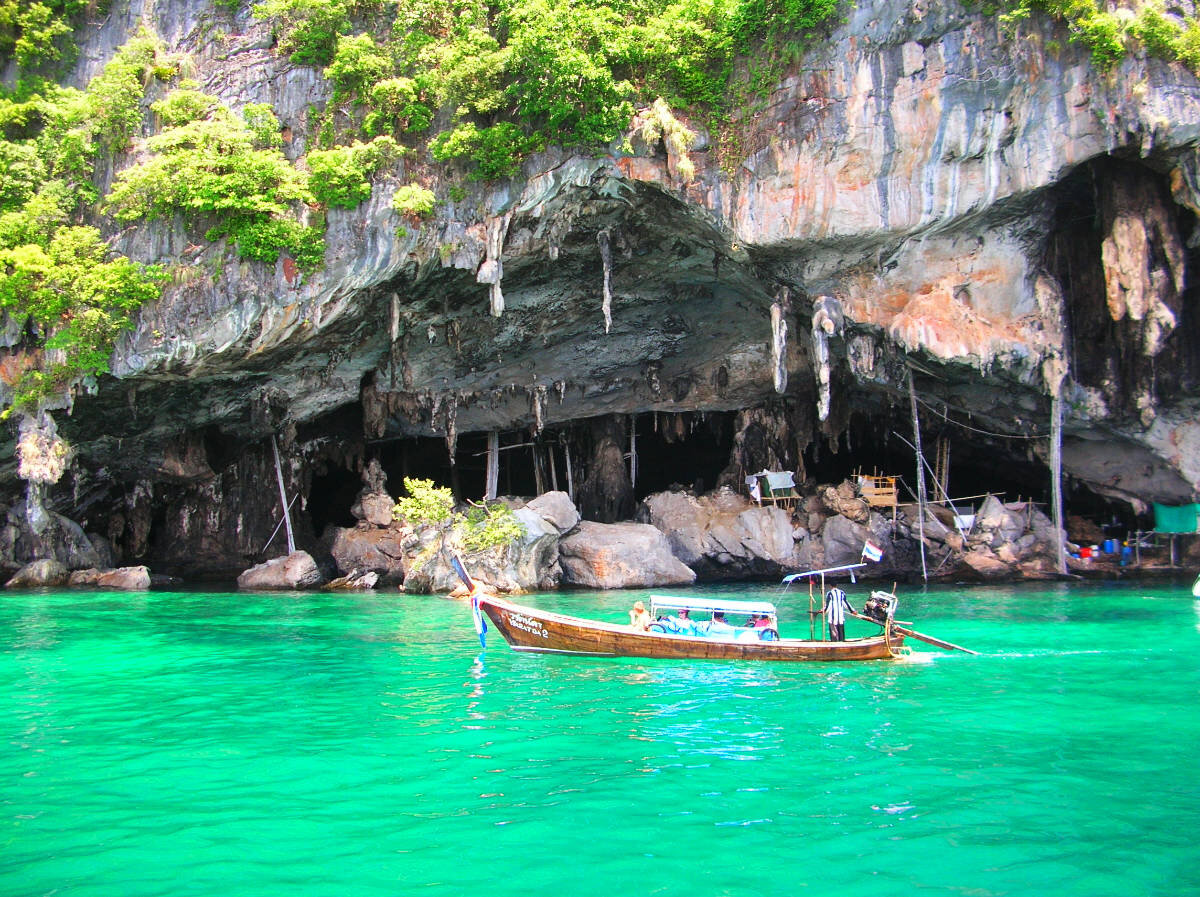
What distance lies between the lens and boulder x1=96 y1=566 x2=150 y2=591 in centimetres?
2461

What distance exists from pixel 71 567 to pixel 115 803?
74.5 ft

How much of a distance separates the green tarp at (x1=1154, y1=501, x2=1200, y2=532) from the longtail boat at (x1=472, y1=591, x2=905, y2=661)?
16.2 metres

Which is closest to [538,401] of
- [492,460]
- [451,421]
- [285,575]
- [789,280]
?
[451,421]

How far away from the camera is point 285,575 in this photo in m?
25.7

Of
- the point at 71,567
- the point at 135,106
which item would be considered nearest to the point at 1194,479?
the point at 135,106

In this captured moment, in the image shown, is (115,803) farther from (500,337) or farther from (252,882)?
(500,337)

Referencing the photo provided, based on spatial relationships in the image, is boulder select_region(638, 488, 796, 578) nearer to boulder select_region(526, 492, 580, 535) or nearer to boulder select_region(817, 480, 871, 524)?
boulder select_region(817, 480, 871, 524)

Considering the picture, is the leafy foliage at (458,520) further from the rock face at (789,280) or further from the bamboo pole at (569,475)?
the bamboo pole at (569,475)

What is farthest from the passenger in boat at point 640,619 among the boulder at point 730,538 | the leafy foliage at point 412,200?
the boulder at point 730,538

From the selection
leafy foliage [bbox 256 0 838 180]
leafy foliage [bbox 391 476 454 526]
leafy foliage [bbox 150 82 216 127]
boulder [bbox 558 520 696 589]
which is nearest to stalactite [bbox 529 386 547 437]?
boulder [bbox 558 520 696 589]

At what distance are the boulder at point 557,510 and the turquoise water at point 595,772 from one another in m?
10.9

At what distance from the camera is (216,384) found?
79.2 feet

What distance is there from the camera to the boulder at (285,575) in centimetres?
2558

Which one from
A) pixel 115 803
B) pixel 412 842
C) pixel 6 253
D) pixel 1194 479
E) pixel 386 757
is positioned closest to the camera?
pixel 412 842
